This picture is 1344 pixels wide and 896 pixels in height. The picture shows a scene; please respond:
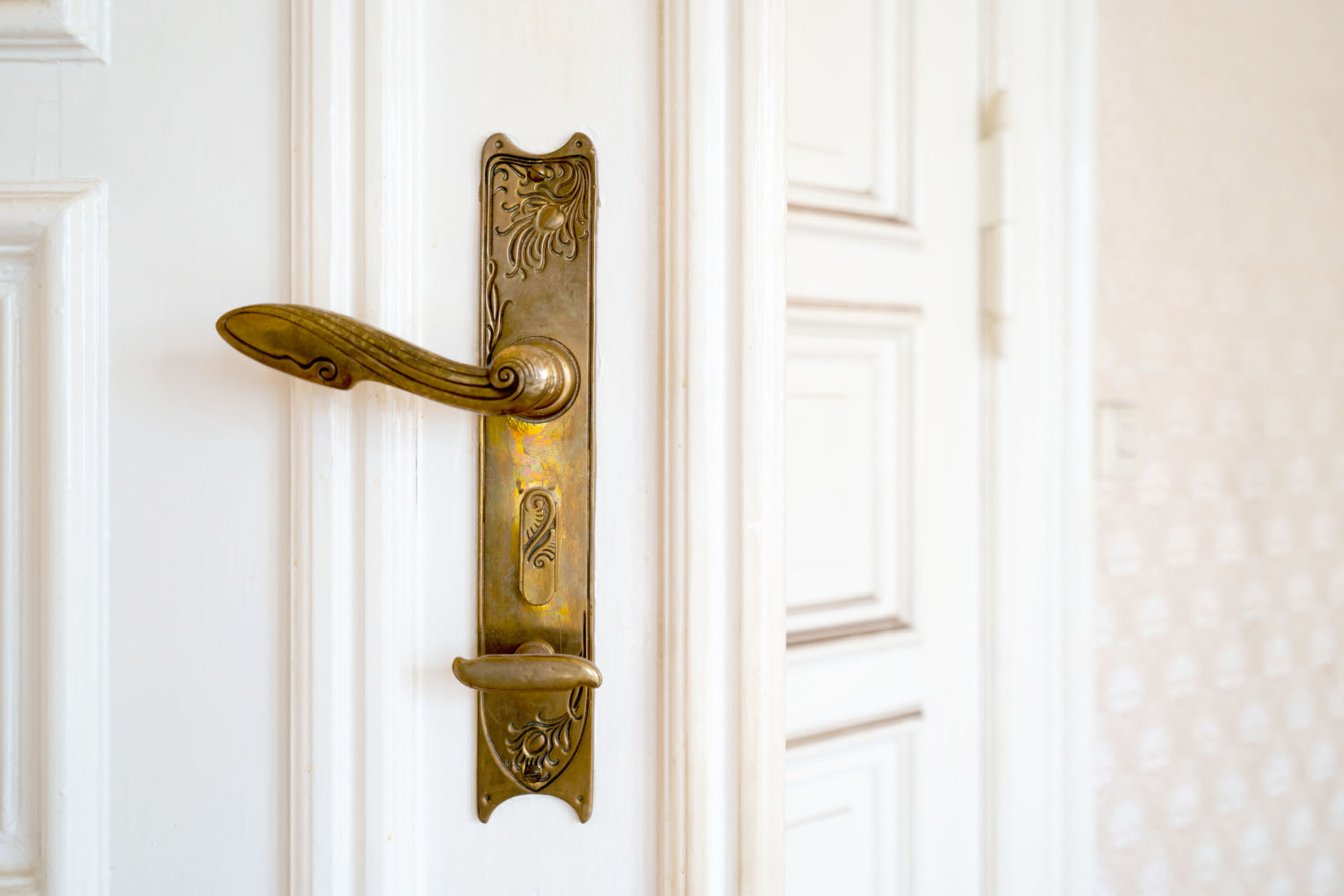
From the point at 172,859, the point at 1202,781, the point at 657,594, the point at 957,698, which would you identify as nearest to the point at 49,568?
the point at 172,859

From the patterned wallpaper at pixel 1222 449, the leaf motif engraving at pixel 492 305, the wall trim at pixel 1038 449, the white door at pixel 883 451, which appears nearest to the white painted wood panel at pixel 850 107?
the white door at pixel 883 451

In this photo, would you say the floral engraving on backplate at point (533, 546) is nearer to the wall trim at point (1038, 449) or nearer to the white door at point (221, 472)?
the white door at point (221, 472)

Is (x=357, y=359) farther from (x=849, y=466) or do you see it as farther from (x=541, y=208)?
(x=849, y=466)

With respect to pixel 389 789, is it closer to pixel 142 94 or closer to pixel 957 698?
pixel 142 94

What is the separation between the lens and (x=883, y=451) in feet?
2.40

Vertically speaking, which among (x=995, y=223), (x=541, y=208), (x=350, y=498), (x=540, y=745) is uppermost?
(x=995, y=223)

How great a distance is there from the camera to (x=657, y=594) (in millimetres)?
300

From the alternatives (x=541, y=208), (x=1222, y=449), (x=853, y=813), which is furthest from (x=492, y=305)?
(x=1222, y=449)

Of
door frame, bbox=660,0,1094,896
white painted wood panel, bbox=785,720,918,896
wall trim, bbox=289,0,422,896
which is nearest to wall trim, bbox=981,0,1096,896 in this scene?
white painted wood panel, bbox=785,720,918,896

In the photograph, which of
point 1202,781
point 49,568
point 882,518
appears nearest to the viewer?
point 49,568

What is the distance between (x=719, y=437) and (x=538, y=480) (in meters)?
0.08

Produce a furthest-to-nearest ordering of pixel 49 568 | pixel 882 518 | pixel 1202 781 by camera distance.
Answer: pixel 1202 781, pixel 882 518, pixel 49 568

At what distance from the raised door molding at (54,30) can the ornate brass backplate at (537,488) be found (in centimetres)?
16

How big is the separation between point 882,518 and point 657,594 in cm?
49
